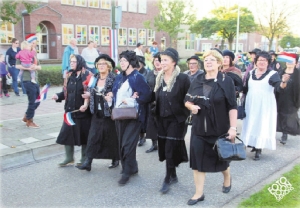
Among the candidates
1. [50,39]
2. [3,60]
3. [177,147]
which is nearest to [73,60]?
[177,147]

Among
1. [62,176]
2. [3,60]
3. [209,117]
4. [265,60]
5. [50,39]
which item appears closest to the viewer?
[209,117]

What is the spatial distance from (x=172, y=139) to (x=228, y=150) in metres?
0.91

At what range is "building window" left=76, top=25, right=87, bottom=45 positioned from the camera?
105 ft

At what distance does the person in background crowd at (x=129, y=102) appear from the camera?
4.75 m

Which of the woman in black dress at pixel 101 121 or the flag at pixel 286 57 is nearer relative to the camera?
the woman in black dress at pixel 101 121

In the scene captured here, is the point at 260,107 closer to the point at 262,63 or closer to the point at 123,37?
the point at 262,63

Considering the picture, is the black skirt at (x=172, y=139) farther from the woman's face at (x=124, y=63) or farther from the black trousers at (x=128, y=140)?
the woman's face at (x=124, y=63)

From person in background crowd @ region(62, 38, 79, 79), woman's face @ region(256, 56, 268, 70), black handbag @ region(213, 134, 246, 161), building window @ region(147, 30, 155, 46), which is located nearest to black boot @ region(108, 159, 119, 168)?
black handbag @ region(213, 134, 246, 161)

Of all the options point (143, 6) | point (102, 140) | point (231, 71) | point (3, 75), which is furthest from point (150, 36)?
point (102, 140)

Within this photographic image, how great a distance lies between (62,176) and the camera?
16.8 ft

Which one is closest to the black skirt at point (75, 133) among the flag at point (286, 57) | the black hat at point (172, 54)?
the black hat at point (172, 54)

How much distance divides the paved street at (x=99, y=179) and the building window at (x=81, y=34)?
86.6 ft

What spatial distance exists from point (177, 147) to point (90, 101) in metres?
1.62

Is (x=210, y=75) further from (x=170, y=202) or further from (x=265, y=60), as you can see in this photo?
(x=265, y=60)
